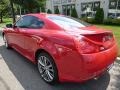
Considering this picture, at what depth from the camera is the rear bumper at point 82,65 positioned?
11.4 feet

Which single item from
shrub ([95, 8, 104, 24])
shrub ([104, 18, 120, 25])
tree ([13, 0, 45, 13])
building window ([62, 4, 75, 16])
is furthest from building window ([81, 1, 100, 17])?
tree ([13, 0, 45, 13])

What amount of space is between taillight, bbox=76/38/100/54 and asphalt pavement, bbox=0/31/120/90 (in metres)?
0.96

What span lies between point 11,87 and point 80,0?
2362 centimetres

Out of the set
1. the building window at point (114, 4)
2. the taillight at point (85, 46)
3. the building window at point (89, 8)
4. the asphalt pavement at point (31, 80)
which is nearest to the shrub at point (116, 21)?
the building window at point (114, 4)

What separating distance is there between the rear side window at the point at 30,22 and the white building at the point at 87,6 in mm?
18057

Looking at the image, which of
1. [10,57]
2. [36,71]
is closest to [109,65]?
[36,71]

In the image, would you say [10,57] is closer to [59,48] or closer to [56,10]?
[59,48]

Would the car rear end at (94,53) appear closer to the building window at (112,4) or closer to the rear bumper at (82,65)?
the rear bumper at (82,65)

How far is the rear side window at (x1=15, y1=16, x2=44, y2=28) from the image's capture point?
481cm

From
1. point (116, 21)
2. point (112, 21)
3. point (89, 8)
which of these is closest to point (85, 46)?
point (116, 21)

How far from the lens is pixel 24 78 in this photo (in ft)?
15.3

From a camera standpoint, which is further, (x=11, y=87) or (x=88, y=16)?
(x=88, y=16)

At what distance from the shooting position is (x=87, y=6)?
2566cm

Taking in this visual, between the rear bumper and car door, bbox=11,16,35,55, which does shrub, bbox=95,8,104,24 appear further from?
the rear bumper
